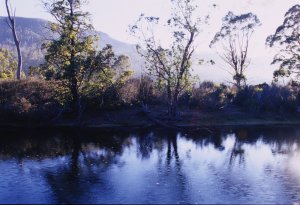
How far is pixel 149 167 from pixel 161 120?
17.6 m

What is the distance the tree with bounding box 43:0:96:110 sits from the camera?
39.1 meters

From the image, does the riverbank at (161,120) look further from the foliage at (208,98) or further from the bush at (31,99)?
the foliage at (208,98)

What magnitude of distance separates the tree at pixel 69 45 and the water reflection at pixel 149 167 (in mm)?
6373

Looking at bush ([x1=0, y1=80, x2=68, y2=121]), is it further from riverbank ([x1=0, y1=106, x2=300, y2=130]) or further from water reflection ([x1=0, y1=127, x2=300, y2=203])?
water reflection ([x1=0, y1=127, x2=300, y2=203])

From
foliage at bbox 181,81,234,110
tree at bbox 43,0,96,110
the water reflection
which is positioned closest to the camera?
the water reflection

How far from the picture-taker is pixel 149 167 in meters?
26.5

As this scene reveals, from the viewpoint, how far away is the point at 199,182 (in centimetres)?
2319

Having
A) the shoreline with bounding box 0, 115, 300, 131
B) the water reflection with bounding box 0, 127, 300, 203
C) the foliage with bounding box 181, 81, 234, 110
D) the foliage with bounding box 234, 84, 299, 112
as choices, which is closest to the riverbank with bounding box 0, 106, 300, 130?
the shoreline with bounding box 0, 115, 300, 131

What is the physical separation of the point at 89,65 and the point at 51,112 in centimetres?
617

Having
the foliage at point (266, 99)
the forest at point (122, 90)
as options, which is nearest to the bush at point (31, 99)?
the forest at point (122, 90)

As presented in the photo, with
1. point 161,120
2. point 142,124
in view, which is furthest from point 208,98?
point 142,124

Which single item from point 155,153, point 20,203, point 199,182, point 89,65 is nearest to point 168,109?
point 89,65

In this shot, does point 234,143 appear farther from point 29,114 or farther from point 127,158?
point 29,114

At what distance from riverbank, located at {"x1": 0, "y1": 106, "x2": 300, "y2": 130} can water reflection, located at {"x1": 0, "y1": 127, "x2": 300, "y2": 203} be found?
353 centimetres
